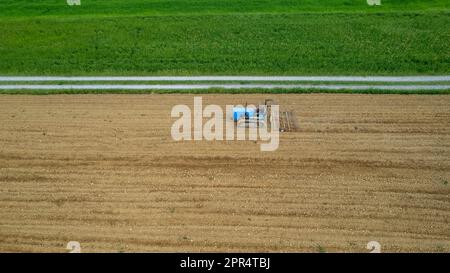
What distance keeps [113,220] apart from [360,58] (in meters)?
17.8

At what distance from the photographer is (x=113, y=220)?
15.9m

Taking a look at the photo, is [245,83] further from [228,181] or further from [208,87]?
[228,181]

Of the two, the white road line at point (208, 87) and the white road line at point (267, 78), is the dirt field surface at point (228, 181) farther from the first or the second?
the white road line at point (267, 78)

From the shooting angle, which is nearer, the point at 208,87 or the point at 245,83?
the point at 208,87

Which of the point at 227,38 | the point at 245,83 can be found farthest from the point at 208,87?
the point at 227,38

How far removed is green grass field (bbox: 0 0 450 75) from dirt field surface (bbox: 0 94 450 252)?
4.50 meters

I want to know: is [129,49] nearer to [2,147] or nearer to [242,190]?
[2,147]

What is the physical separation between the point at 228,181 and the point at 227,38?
1497cm

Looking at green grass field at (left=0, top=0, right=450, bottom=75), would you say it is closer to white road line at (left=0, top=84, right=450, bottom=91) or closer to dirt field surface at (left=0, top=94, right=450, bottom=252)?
white road line at (left=0, top=84, right=450, bottom=91)

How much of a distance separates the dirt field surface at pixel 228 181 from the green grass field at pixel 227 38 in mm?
4500

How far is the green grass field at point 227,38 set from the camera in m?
27.2

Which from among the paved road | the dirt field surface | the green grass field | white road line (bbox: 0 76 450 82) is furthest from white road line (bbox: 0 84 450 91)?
the green grass field

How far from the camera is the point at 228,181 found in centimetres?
1750

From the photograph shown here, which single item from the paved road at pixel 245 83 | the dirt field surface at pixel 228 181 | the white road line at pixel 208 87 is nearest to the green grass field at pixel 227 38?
the paved road at pixel 245 83
